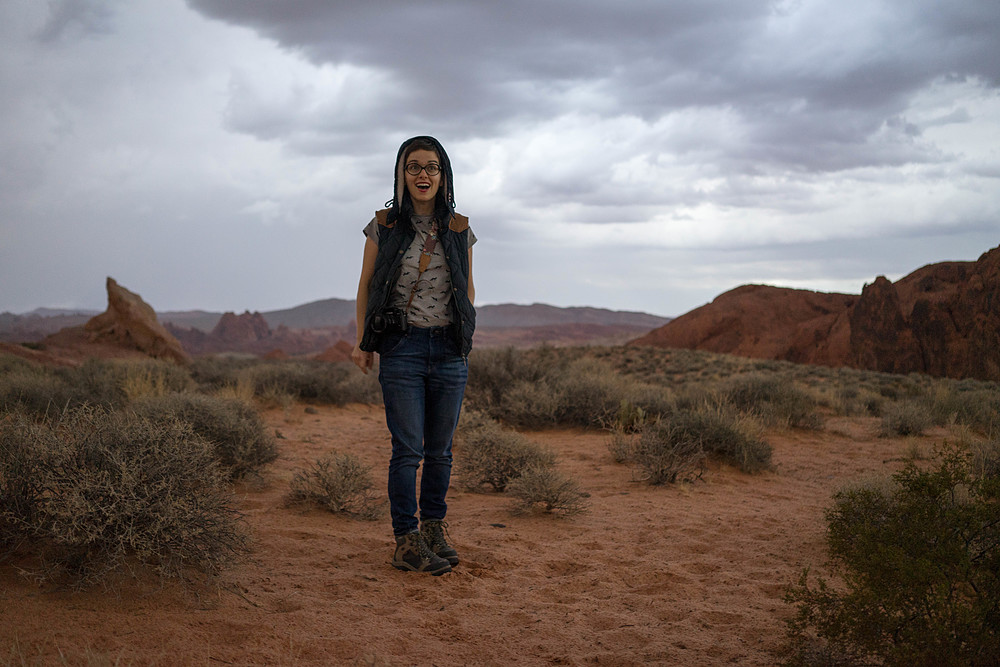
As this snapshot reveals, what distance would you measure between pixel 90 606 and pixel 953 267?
106 ft

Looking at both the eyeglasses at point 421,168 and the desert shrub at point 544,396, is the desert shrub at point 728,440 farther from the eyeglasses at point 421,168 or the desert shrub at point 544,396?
the eyeglasses at point 421,168

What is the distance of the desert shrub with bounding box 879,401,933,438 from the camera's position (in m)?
8.69

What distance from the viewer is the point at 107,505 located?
2877mm

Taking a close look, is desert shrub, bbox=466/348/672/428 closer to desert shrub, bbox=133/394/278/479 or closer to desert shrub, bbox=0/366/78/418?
desert shrub, bbox=133/394/278/479

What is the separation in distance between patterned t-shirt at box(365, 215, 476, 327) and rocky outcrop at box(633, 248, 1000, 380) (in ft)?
68.4

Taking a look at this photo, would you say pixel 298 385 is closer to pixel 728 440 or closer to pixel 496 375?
pixel 496 375

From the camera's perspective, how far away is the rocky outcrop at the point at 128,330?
1941cm

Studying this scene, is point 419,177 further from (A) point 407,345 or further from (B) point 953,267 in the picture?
(B) point 953,267

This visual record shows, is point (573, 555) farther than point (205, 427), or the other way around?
point (205, 427)

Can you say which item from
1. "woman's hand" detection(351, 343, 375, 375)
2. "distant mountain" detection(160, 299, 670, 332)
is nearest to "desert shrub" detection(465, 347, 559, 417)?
"woman's hand" detection(351, 343, 375, 375)

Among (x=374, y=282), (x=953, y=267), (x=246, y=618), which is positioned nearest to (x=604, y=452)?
(x=374, y=282)

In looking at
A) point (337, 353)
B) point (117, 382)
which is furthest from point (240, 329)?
point (117, 382)

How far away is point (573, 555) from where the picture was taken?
4.12 metres

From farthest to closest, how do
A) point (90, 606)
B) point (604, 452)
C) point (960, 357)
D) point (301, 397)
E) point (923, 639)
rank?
point (960, 357) < point (301, 397) < point (604, 452) < point (90, 606) < point (923, 639)
